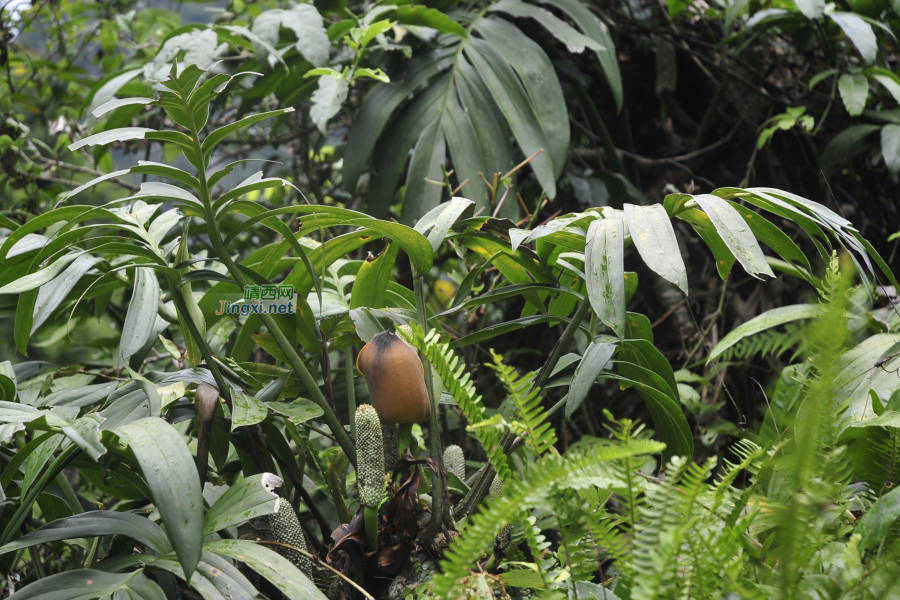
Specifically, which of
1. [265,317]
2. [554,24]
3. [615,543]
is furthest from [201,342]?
[554,24]

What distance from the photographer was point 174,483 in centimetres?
43

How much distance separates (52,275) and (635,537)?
554 millimetres

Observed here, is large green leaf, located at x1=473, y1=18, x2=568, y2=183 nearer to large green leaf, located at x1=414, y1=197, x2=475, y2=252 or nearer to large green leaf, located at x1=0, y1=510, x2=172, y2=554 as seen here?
large green leaf, located at x1=414, y1=197, x2=475, y2=252

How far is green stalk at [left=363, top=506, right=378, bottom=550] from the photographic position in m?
0.54

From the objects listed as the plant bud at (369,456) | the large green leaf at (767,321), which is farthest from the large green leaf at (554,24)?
the plant bud at (369,456)

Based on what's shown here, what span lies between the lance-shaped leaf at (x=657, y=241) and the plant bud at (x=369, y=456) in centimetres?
25

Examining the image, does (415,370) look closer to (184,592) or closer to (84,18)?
(184,592)

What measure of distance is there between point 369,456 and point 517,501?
8.4 inches

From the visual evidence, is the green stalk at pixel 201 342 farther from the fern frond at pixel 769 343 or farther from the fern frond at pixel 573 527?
the fern frond at pixel 769 343

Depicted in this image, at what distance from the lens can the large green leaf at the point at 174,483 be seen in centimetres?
41

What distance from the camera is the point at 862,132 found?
3.99 feet

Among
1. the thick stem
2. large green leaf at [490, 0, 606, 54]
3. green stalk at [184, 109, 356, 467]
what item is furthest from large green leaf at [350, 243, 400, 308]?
the thick stem

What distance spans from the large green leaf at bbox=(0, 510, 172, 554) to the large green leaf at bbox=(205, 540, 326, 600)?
4 centimetres

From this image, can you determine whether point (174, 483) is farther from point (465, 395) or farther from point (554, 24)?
point (554, 24)
